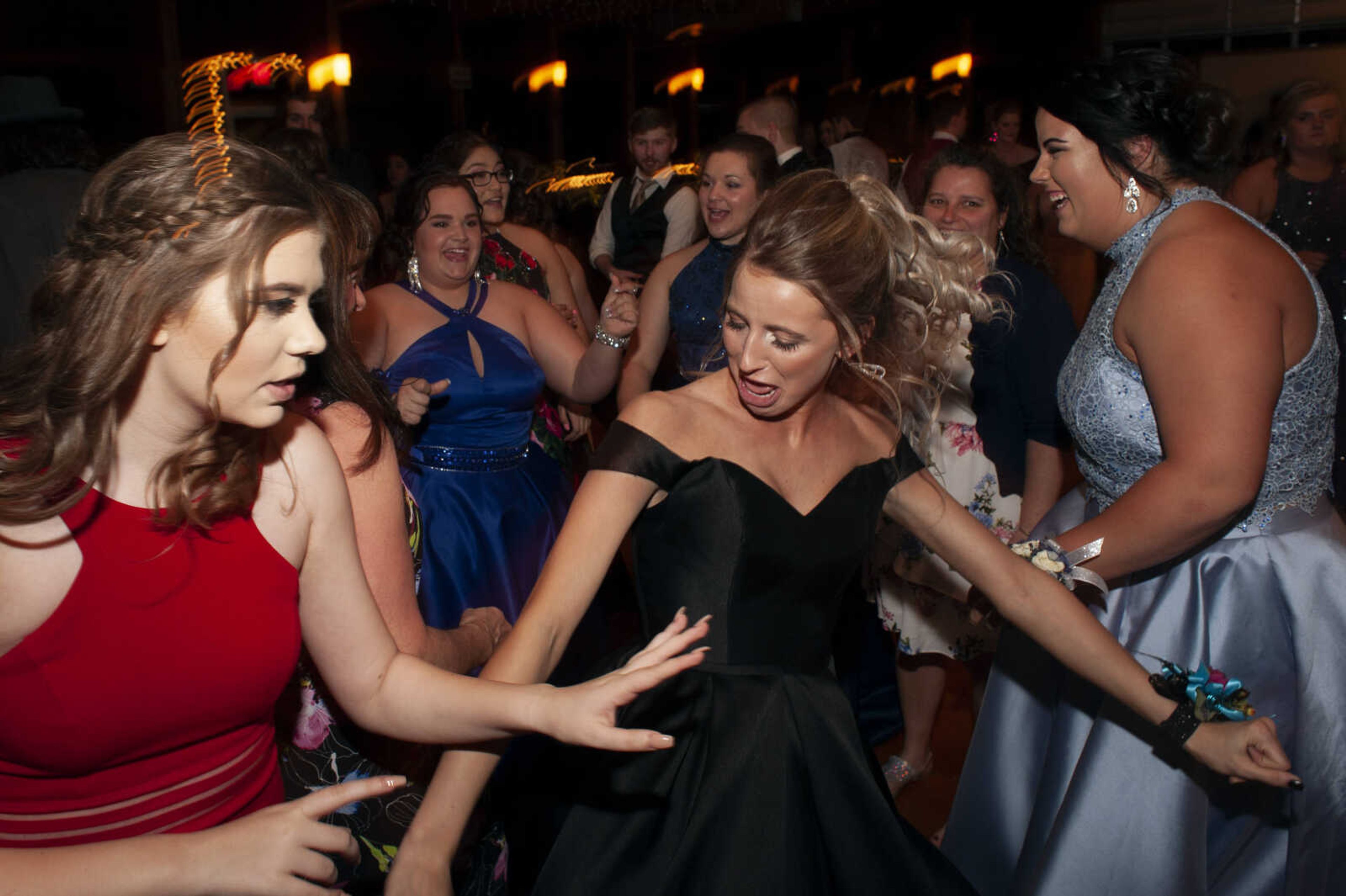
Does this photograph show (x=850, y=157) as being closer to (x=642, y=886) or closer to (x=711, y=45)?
(x=642, y=886)

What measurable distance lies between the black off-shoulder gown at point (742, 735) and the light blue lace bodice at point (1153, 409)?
432mm

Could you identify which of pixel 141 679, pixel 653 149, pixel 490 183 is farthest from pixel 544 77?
pixel 141 679

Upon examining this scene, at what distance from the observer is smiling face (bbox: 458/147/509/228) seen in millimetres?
3377

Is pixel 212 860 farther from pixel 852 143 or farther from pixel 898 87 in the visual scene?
pixel 898 87

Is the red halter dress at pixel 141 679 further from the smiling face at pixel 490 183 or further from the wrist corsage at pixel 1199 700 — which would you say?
the smiling face at pixel 490 183

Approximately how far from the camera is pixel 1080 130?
1763 mm

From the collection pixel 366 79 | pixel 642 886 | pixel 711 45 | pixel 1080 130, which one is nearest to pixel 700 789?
pixel 642 886

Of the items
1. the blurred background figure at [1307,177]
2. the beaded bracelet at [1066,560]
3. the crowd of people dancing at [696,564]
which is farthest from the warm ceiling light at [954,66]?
the beaded bracelet at [1066,560]

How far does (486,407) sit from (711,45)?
9.36m

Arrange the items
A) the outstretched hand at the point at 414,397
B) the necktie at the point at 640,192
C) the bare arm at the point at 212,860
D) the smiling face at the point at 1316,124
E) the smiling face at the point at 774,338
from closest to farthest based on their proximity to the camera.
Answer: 1. the bare arm at the point at 212,860
2. the smiling face at the point at 774,338
3. the outstretched hand at the point at 414,397
4. the smiling face at the point at 1316,124
5. the necktie at the point at 640,192

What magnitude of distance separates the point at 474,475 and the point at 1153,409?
1.58m

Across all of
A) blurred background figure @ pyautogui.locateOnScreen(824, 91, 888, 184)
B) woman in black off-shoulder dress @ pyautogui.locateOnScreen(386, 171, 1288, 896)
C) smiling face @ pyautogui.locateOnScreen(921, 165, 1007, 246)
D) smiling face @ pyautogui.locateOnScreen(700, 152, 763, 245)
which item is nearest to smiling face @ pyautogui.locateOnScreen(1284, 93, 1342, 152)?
blurred background figure @ pyautogui.locateOnScreen(824, 91, 888, 184)

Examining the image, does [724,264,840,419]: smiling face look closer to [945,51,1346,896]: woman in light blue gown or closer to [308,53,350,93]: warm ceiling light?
[945,51,1346,896]: woman in light blue gown

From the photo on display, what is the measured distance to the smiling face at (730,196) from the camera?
10.1ft
